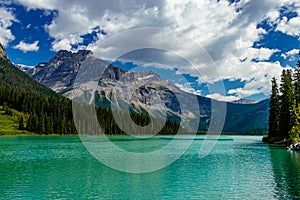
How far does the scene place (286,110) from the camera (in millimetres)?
87688

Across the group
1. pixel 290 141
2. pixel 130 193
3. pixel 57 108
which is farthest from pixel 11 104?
pixel 130 193

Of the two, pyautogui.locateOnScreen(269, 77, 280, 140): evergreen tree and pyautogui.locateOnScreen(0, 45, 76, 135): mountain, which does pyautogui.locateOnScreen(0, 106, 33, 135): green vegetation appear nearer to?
pyautogui.locateOnScreen(0, 45, 76, 135): mountain

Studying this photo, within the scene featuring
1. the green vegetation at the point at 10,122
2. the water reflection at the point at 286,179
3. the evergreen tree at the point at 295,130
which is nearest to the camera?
the water reflection at the point at 286,179

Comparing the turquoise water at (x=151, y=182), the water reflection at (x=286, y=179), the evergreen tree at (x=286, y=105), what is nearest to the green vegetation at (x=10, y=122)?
the turquoise water at (x=151, y=182)

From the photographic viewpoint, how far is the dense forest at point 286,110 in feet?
Result: 255

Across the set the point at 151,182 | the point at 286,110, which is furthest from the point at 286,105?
the point at 151,182

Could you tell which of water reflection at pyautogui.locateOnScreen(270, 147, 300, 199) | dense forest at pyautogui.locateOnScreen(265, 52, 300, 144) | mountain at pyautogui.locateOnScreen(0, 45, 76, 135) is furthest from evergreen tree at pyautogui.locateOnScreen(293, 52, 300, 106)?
mountain at pyautogui.locateOnScreen(0, 45, 76, 135)

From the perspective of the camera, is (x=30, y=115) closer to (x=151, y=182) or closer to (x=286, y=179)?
(x=151, y=182)

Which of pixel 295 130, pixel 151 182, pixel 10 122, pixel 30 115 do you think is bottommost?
pixel 151 182

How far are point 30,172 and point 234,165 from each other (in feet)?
96.0

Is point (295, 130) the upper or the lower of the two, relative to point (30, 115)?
lower

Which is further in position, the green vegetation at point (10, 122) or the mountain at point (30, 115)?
the mountain at point (30, 115)

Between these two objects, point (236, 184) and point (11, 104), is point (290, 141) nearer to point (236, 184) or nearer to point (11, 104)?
point (236, 184)

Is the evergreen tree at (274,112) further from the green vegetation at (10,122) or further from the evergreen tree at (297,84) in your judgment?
the green vegetation at (10,122)
